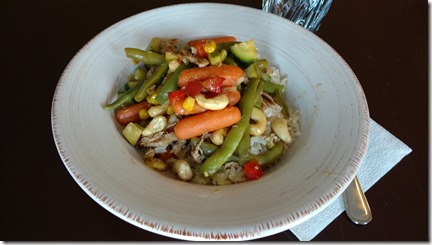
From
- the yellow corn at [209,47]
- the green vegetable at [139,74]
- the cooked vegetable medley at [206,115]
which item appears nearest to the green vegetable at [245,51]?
the cooked vegetable medley at [206,115]

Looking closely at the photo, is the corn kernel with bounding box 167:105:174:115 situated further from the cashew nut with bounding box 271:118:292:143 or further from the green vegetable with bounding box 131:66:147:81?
the cashew nut with bounding box 271:118:292:143

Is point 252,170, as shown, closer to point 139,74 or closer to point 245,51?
point 245,51

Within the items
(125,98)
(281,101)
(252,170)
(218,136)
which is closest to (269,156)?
(252,170)

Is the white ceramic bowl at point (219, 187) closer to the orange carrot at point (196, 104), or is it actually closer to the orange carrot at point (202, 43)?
the orange carrot at point (202, 43)

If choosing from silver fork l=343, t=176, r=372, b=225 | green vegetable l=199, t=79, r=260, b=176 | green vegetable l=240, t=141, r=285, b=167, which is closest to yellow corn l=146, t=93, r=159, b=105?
green vegetable l=199, t=79, r=260, b=176

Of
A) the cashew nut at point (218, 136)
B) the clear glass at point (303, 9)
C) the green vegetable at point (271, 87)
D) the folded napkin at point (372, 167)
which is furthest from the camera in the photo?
Answer: the clear glass at point (303, 9)
